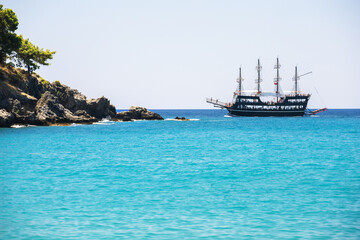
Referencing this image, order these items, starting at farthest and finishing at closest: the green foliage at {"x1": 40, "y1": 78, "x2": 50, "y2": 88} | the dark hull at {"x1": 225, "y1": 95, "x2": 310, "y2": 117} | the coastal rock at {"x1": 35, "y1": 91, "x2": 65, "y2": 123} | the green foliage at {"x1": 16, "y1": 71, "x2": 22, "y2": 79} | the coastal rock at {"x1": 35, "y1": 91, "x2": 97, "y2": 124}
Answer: the dark hull at {"x1": 225, "y1": 95, "x2": 310, "y2": 117} → the green foliage at {"x1": 40, "y1": 78, "x2": 50, "y2": 88} → the green foliage at {"x1": 16, "y1": 71, "x2": 22, "y2": 79} → the coastal rock at {"x1": 35, "y1": 91, "x2": 97, "y2": 124} → the coastal rock at {"x1": 35, "y1": 91, "x2": 65, "y2": 123}

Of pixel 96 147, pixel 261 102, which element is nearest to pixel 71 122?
pixel 96 147

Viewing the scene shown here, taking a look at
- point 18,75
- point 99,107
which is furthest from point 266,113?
point 18,75

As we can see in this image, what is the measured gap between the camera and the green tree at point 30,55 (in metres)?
72.8

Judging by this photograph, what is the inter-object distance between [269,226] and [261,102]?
117 meters

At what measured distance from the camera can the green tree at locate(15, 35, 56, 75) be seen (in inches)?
2867

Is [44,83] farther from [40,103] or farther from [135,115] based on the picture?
[135,115]

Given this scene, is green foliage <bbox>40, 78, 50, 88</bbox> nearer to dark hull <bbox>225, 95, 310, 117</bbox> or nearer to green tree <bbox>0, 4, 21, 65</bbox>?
green tree <bbox>0, 4, 21, 65</bbox>

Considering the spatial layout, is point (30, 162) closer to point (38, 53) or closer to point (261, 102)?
point (38, 53)

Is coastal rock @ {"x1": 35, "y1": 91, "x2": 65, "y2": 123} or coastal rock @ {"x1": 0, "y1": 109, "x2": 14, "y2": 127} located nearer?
coastal rock @ {"x1": 0, "y1": 109, "x2": 14, "y2": 127}

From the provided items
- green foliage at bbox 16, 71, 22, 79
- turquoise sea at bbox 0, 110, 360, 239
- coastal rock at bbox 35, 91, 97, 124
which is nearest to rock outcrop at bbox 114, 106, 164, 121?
coastal rock at bbox 35, 91, 97, 124

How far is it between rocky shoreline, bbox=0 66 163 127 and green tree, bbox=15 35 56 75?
246 centimetres

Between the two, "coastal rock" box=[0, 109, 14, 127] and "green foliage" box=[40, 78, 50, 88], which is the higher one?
"green foliage" box=[40, 78, 50, 88]

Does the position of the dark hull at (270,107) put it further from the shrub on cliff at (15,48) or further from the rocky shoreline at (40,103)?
the shrub on cliff at (15,48)

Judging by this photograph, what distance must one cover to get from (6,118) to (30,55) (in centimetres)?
2067
